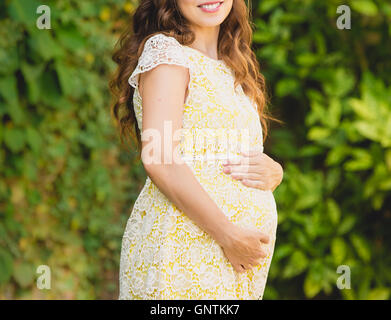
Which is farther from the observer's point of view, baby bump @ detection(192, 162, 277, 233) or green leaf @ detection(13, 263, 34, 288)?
green leaf @ detection(13, 263, 34, 288)

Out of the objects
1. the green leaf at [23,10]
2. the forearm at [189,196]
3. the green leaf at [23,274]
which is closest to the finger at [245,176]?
the forearm at [189,196]

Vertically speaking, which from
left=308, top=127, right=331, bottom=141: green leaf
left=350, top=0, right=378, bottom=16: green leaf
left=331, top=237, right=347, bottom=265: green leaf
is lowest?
left=331, top=237, right=347, bottom=265: green leaf

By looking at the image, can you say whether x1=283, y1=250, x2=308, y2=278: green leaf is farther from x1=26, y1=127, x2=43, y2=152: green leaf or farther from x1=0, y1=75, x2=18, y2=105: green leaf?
x1=0, y1=75, x2=18, y2=105: green leaf

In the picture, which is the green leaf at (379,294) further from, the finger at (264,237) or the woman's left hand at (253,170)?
the finger at (264,237)

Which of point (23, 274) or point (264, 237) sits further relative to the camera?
point (23, 274)

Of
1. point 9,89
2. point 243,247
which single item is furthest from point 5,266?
point 243,247

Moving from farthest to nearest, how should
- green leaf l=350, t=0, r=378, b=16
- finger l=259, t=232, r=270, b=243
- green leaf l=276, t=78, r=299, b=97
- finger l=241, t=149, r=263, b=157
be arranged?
green leaf l=276, t=78, r=299, b=97 < green leaf l=350, t=0, r=378, b=16 < finger l=241, t=149, r=263, b=157 < finger l=259, t=232, r=270, b=243

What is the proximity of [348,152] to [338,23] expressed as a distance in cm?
88

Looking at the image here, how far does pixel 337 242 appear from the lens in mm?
3662

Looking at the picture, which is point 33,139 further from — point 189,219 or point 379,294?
point 379,294

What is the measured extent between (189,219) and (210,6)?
684 millimetres

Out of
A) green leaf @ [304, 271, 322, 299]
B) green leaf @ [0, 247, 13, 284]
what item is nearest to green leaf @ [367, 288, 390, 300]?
green leaf @ [304, 271, 322, 299]

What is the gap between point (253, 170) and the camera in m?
1.87

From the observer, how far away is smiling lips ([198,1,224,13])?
1820 millimetres
